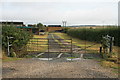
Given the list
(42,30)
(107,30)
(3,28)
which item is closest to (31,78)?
(3,28)

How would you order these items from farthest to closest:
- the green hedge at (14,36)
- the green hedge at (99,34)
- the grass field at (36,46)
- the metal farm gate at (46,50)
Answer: the green hedge at (99,34), the grass field at (36,46), the metal farm gate at (46,50), the green hedge at (14,36)

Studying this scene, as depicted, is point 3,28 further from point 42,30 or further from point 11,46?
point 42,30

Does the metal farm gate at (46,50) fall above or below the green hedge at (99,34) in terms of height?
below

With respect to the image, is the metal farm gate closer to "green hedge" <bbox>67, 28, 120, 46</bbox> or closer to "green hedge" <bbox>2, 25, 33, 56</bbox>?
"green hedge" <bbox>2, 25, 33, 56</bbox>

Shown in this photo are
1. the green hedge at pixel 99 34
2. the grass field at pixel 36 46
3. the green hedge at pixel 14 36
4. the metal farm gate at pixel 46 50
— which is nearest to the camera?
the green hedge at pixel 14 36

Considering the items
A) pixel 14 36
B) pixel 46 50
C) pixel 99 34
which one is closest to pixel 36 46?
pixel 46 50

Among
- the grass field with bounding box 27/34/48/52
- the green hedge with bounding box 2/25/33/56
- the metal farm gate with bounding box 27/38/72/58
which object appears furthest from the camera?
the grass field with bounding box 27/34/48/52

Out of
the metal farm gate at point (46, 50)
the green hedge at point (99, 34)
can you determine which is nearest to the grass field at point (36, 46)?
the metal farm gate at point (46, 50)

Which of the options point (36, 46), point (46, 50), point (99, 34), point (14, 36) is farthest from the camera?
point (99, 34)

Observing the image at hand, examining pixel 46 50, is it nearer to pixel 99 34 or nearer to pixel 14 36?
pixel 14 36

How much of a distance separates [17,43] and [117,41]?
1057 centimetres

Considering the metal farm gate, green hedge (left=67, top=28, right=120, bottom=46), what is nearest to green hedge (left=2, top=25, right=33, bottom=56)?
the metal farm gate

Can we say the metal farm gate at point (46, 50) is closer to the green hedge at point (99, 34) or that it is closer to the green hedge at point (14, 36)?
the green hedge at point (14, 36)

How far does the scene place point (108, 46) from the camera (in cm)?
945
